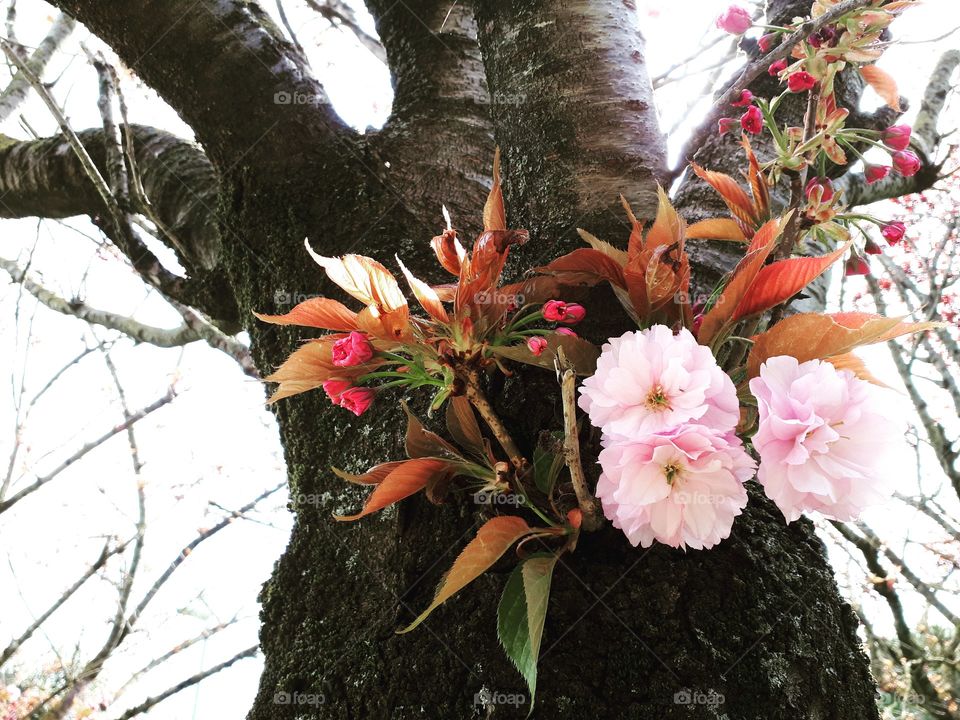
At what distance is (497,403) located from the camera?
2.96ft

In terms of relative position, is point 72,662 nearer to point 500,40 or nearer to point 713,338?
point 500,40

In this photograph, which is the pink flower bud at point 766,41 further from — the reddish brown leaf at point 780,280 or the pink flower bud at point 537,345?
the pink flower bud at point 537,345

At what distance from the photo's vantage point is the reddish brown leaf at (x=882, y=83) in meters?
1.08

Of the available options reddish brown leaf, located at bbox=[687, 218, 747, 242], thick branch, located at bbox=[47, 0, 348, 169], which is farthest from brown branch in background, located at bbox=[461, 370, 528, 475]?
thick branch, located at bbox=[47, 0, 348, 169]

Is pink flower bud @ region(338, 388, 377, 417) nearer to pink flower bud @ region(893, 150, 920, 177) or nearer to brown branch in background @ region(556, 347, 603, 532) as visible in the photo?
brown branch in background @ region(556, 347, 603, 532)

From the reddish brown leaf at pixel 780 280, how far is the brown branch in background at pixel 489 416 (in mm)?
285

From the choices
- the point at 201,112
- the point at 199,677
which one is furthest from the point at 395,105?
the point at 199,677

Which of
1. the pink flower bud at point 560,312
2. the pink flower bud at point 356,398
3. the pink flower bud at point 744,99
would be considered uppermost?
the pink flower bud at point 744,99

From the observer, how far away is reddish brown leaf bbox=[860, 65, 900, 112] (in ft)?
3.55

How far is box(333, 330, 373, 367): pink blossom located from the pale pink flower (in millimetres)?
279

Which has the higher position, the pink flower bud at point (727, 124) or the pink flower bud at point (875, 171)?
the pink flower bud at point (727, 124)

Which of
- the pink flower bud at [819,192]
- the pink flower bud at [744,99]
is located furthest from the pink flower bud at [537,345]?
the pink flower bud at [744,99]

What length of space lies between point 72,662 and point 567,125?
4.86 m

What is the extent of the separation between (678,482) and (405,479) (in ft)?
0.96
